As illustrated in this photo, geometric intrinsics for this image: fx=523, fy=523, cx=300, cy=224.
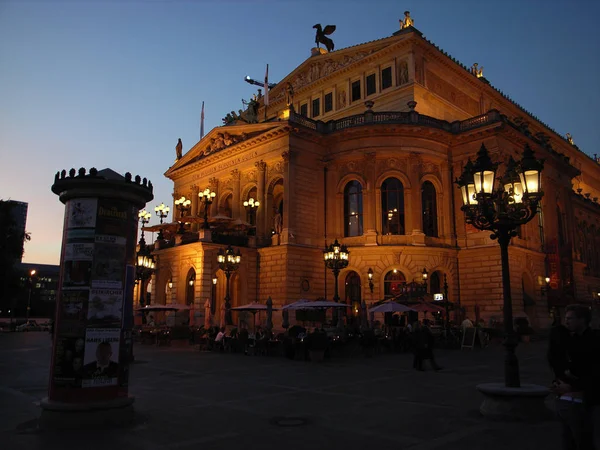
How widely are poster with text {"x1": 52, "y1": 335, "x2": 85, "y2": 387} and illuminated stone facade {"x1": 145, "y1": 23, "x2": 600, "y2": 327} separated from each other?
27617mm

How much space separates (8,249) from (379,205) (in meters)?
33.9

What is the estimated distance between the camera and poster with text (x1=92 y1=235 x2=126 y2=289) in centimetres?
951

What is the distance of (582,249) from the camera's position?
187ft

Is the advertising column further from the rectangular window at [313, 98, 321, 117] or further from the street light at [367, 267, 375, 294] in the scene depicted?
the rectangular window at [313, 98, 321, 117]

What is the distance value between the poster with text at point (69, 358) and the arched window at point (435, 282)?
3206cm

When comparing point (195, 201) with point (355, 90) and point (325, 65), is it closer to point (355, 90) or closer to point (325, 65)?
point (325, 65)

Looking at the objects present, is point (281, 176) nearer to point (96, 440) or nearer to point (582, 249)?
point (96, 440)

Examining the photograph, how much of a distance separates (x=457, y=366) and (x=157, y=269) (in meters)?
28.8

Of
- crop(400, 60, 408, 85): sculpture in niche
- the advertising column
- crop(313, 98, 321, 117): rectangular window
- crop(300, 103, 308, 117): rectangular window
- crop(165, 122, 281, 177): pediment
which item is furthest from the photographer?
crop(300, 103, 308, 117): rectangular window

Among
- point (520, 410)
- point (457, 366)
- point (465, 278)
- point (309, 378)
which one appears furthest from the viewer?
point (465, 278)

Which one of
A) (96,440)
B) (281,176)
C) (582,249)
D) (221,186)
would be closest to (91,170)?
(96,440)

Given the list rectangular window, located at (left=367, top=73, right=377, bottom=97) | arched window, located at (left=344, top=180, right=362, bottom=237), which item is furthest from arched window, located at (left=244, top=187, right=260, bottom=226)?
rectangular window, located at (left=367, top=73, right=377, bottom=97)

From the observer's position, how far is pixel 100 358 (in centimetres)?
934

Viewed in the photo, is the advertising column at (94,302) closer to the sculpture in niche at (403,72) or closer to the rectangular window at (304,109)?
the sculpture in niche at (403,72)
